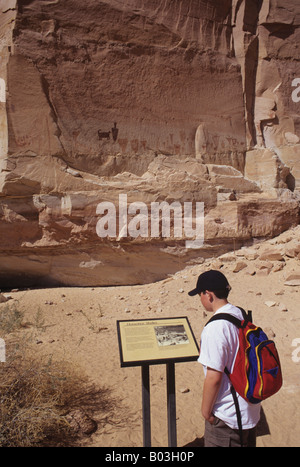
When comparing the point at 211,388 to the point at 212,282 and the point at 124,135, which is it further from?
the point at 124,135

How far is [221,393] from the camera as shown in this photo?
203 centimetres

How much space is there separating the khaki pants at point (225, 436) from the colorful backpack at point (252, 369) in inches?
2.9

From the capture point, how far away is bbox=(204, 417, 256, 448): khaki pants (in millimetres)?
2041

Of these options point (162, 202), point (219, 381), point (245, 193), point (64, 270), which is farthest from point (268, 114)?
point (219, 381)

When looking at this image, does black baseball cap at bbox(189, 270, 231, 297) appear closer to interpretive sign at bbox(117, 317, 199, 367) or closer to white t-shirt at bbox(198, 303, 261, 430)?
white t-shirt at bbox(198, 303, 261, 430)

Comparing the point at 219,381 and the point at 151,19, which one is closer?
the point at 219,381

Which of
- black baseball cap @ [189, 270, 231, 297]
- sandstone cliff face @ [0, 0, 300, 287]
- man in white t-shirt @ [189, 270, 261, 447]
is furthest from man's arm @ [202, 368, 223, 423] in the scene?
sandstone cliff face @ [0, 0, 300, 287]

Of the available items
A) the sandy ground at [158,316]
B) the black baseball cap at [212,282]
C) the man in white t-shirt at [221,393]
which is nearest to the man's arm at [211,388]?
the man in white t-shirt at [221,393]

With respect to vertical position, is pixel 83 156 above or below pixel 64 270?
above

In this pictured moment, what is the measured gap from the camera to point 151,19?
850 centimetres

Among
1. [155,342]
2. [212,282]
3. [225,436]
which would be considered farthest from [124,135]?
[225,436]

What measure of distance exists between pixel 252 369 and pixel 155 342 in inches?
32.7
